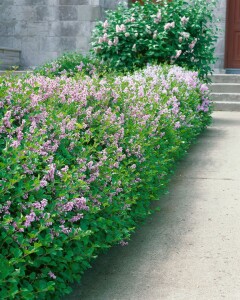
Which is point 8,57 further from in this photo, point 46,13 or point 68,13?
point 68,13

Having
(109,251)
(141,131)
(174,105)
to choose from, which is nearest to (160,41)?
(174,105)

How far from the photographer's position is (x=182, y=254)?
14.2 ft

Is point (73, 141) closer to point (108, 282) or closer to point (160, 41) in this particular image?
point (108, 282)

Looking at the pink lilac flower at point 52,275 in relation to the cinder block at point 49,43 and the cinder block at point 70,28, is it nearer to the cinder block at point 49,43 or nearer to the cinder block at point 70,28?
the cinder block at point 70,28

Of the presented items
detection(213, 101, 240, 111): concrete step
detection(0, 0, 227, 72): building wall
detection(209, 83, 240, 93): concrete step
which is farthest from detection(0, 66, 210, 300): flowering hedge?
detection(0, 0, 227, 72): building wall

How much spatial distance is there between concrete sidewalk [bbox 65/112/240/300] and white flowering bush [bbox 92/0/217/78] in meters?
4.49

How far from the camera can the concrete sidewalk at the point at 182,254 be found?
3752mm

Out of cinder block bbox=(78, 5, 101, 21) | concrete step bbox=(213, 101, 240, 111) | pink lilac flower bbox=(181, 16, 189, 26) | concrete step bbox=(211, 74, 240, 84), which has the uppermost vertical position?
cinder block bbox=(78, 5, 101, 21)

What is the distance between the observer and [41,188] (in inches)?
131

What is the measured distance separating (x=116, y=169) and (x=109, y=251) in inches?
26.0

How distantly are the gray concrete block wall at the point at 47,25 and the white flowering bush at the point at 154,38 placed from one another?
4090 mm

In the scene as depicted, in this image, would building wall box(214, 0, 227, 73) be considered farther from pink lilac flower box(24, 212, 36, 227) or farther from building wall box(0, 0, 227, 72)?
pink lilac flower box(24, 212, 36, 227)

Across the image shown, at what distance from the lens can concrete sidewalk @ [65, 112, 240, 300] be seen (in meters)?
3.75

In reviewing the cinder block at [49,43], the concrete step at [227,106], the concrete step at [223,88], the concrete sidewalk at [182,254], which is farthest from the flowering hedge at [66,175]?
the cinder block at [49,43]
